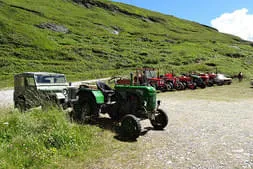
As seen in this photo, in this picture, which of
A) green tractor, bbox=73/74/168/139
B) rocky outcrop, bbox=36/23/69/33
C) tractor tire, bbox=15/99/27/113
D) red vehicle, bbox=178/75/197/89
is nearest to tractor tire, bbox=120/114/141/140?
green tractor, bbox=73/74/168/139

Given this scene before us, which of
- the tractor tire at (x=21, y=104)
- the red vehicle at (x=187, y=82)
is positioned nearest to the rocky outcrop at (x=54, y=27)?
the red vehicle at (x=187, y=82)

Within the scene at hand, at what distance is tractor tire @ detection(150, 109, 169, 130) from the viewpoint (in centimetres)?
927

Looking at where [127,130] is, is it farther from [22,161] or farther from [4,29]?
[4,29]

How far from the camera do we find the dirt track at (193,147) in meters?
6.07

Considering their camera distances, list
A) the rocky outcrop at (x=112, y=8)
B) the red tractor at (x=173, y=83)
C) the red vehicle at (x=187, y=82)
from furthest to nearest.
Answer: the rocky outcrop at (x=112, y=8), the red vehicle at (x=187, y=82), the red tractor at (x=173, y=83)

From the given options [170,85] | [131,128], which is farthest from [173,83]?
[131,128]

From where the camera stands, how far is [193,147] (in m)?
7.23

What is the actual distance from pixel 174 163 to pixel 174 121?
4.53m

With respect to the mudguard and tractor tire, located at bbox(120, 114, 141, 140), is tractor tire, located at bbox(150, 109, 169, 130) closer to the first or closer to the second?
tractor tire, located at bbox(120, 114, 141, 140)

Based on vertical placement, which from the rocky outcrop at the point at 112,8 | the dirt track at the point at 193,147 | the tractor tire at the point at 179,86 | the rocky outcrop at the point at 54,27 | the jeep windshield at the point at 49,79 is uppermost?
the rocky outcrop at the point at 112,8

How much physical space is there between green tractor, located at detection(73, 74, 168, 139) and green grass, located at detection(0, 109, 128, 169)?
2.50 feet

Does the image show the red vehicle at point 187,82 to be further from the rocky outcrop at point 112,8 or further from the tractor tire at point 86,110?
the rocky outcrop at point 112,8

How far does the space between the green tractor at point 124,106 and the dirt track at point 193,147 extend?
0.47m

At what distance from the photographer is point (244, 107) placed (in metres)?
14.3
